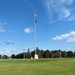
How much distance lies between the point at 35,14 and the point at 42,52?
73.1 metres

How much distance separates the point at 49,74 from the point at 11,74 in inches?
121

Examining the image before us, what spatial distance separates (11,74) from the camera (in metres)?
17.3

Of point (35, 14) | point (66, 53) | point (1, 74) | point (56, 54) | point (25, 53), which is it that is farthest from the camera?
point (66, 53)

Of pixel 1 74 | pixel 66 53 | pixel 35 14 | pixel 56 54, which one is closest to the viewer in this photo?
pixel 1 74

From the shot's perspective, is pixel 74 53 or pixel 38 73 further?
pixel 74 53

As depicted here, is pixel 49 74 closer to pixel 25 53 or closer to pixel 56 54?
pixel 25 53

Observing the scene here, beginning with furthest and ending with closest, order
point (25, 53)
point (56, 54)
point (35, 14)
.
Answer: point (56, 54)
point (25, 53)
point (35, 14)

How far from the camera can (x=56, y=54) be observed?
389ft

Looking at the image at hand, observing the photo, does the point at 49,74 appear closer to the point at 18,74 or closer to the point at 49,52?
the point at 18,74

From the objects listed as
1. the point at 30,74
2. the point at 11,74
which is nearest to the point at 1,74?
the point at 11,74

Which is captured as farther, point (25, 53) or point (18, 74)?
point (25, 53)

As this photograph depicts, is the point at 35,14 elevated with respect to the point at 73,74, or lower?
elevated

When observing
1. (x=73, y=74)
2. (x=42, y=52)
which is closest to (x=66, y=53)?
(x=42, y=52)

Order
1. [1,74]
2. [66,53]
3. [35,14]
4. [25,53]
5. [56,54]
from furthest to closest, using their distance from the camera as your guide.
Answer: [66,53] < [56,54] < [25,53] < [35,14] < [1,74]
